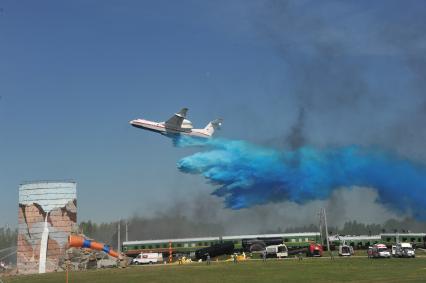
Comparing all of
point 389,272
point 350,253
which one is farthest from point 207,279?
point 350,253

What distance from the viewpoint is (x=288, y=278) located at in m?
47.2

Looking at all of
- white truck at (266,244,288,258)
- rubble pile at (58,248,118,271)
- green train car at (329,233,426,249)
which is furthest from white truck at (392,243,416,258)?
rubble pile at (58,248,118,271)

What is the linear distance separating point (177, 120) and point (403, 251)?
47.1m

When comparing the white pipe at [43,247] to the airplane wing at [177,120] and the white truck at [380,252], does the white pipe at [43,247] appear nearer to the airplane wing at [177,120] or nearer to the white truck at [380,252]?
the airplane wing at [177,120]

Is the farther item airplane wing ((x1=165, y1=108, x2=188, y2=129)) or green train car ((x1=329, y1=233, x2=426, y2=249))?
green train car ((x1=329, y1=233, x2=426, y2=249))

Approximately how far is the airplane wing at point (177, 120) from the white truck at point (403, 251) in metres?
45.0

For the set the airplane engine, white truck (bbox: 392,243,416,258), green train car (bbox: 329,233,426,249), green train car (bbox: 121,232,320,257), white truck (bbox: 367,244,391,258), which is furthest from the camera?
green train car (bbox: 329,233,426,249)

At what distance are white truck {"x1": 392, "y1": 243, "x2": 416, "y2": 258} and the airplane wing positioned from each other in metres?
45.0

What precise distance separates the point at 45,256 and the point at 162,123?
4518 cm

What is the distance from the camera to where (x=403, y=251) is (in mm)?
77062

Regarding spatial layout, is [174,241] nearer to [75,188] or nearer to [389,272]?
[75,188]

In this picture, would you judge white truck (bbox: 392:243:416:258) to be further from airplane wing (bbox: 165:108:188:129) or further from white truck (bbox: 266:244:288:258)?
Answer: airplane wing (bbox: 165:108:188:129)

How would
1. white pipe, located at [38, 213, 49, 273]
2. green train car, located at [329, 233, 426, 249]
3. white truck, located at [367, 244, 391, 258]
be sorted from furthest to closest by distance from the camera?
green train car, located at [329, 233, 426, 249], white pipe, located at [38, 213, 49, 273], white truck, located at [367, 244, 391, 258]

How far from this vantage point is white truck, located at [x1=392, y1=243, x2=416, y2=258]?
249 ft
